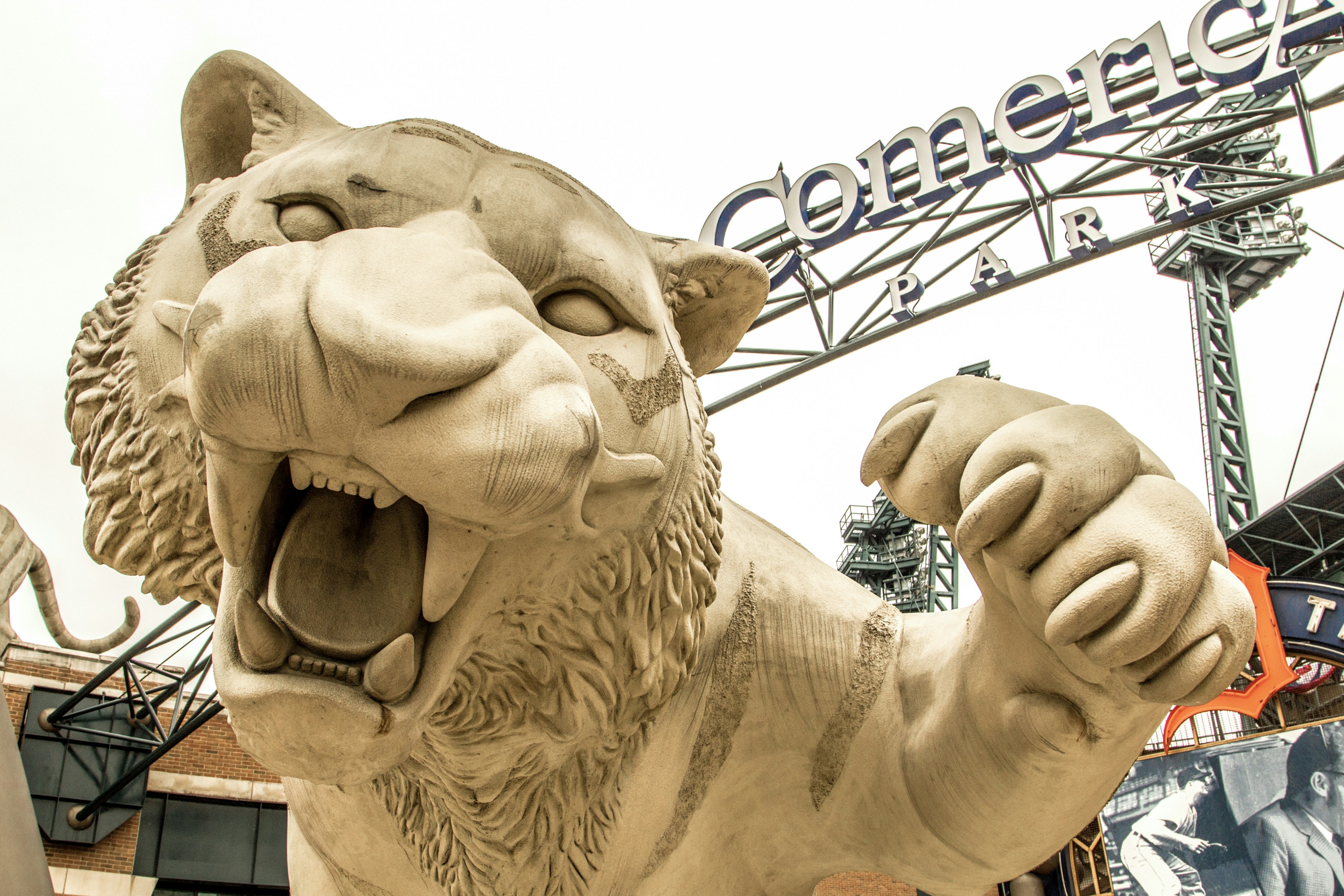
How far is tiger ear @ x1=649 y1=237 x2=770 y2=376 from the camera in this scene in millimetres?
1611

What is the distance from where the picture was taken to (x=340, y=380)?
957 millimetres

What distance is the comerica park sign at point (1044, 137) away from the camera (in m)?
7.18

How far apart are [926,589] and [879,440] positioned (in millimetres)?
16280

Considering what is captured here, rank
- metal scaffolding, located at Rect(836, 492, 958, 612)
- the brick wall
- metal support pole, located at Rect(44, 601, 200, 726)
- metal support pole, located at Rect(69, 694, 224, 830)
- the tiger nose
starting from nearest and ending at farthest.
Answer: the tiger nose, metal support pole, located at Rect(44, 601, 200, 726), metal support pole, located at Rect(69, 694, 224, 830), the brick wall, metal scaffolding, located at Rect(836, 492, 958, 612)

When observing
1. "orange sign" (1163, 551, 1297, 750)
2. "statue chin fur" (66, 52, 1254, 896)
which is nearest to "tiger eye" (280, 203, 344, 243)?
"statue chin fur" (66, 52, 1254, 896)

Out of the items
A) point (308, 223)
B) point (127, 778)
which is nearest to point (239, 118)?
point (308, 223)

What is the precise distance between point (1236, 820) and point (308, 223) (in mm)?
11648

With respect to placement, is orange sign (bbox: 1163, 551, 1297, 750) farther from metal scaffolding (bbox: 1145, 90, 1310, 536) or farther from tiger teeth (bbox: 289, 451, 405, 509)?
tiger teeth (bbox: 289, 451, 405, 509)

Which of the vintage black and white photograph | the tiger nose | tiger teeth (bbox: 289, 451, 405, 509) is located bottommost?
the vintage black and white photograph

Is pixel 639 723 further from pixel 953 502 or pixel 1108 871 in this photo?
pixel 1108 871

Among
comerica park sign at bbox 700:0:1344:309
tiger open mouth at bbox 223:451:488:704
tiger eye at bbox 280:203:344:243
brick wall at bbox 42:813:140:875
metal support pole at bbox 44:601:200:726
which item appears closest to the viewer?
tiger open mouth at bbox 223:451:488:704

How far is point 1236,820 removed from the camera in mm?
10500

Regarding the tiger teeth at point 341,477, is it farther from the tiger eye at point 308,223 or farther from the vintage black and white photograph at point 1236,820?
the vintage black and white photograph at point 1236,820

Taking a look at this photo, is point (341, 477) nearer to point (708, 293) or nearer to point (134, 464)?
point (134, 464)
